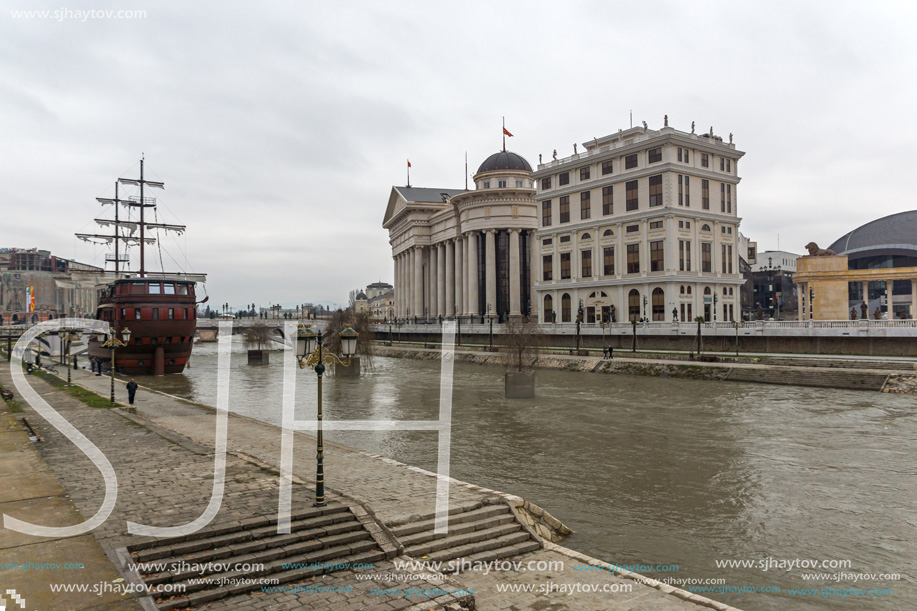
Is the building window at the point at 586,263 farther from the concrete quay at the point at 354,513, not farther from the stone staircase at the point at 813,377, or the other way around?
the concrete quay at the point at 354,513

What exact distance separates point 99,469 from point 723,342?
1990 inches

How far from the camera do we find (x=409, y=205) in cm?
11469

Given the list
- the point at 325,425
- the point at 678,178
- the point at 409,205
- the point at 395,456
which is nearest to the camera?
the point at 395,456

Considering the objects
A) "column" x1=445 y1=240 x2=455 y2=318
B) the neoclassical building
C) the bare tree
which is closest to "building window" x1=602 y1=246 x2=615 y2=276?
the neoclassical building

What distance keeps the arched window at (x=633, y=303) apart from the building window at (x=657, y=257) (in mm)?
3444

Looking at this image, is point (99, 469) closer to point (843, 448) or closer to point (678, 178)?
point (843, 448)

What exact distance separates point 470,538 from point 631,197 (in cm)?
6221

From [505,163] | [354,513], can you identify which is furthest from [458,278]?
[354,513]

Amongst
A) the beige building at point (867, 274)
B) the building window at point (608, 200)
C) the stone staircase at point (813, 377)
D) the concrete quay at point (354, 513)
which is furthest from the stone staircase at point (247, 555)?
the beige building at point (867, 274)

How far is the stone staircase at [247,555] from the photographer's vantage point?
9.14 meters

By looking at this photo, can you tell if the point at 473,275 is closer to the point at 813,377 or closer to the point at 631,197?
the point at 631,197

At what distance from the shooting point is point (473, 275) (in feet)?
315

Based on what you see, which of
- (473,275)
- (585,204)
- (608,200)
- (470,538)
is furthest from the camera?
(473,275)

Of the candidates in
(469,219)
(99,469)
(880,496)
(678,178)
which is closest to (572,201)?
(678,178)
